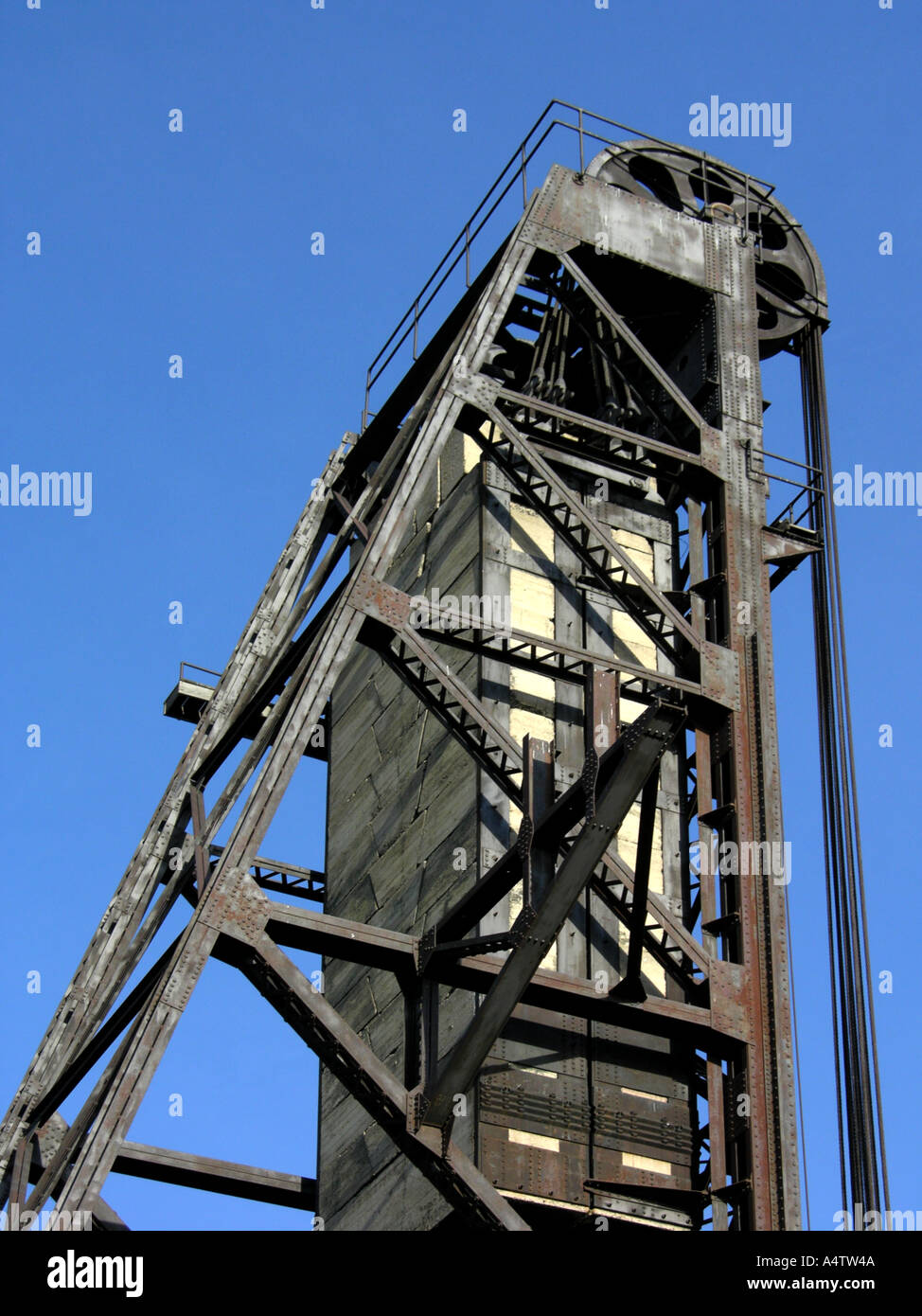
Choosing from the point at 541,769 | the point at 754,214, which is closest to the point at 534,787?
the point at 541,769

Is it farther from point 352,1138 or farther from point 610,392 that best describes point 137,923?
A: point 610,392

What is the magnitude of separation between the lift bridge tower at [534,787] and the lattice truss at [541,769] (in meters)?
0.04

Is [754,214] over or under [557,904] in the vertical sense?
over

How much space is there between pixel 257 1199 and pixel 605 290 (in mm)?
10876

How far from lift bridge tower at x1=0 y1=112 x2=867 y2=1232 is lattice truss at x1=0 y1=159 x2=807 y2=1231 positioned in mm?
41

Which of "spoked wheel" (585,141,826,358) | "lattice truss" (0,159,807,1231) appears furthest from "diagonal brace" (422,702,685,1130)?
"spoked wheel" (585,141,826,358)

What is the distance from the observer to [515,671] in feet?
74.1

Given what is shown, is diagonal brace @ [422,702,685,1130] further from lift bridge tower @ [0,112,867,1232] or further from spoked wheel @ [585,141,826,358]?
spoked wheel @ [585,141,826,358]

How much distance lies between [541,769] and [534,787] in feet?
0.71

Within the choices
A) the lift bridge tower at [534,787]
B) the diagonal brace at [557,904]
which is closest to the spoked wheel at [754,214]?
the lift bridge tower at [534,787]

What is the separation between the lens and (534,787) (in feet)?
57.6

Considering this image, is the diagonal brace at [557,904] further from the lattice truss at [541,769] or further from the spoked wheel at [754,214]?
the spoked wheel at [754,214]

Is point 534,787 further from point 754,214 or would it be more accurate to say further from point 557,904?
point 754,214

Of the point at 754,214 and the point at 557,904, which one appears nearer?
the point at 557,904
